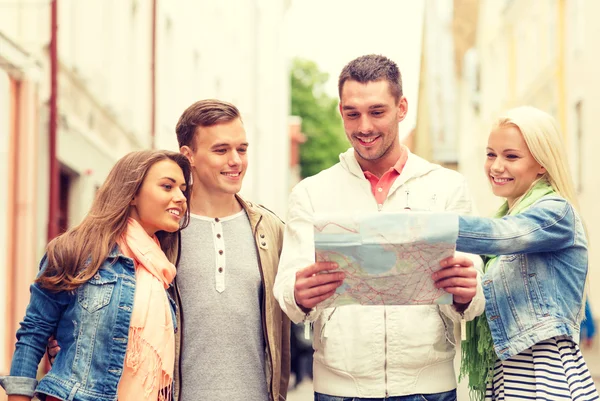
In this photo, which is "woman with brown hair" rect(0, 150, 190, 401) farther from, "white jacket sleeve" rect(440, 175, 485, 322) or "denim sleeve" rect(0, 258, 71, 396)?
"white jacket sleeve" rect(440, 175, 485, 322)

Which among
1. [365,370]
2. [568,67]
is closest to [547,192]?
[365,370]

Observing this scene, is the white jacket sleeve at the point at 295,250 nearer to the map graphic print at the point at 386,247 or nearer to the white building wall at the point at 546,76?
the map graphic print at the point at 386,247

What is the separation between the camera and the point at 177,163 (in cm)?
425

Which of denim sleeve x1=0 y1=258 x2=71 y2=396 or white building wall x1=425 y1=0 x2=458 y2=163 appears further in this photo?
white building wall x1=425 y1=0 x2=458 y2=163

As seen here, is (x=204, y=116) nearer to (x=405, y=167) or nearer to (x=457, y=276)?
(x=405, y=167)

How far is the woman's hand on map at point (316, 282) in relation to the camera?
3.50 m

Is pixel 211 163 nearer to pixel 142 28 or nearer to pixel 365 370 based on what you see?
pixel 365 370

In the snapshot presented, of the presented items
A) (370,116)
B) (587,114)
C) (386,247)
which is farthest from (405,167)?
(587,114)

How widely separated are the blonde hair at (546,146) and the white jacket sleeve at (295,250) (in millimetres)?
883

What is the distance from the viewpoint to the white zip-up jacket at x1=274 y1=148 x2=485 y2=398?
3.96 metres

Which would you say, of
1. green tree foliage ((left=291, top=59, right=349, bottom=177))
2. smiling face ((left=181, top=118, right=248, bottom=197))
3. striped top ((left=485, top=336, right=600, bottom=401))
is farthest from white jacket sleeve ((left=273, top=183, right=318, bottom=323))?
green tree foliage ((left=291, top=59, right=349, bottom=177))

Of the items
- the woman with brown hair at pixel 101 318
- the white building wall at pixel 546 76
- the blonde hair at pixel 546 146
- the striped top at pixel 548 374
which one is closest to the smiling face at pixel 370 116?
the blonde hair at pixel 546 146

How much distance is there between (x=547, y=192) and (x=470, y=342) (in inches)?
27.9

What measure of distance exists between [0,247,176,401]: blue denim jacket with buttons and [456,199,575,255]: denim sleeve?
1311 millimetres
